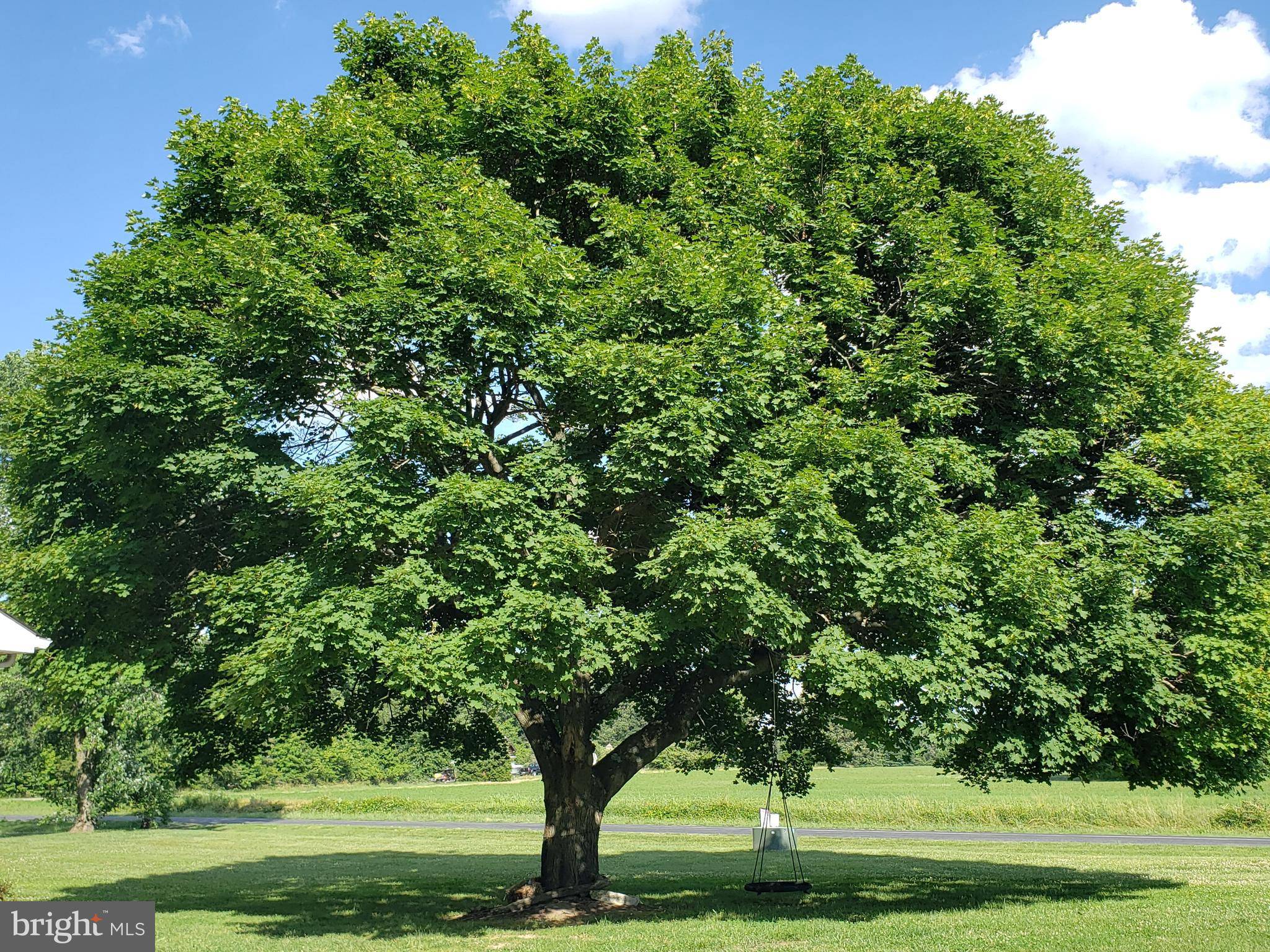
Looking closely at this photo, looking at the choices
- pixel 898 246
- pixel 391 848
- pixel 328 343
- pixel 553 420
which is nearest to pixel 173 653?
pixel 328 343

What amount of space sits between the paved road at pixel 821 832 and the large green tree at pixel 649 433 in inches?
728

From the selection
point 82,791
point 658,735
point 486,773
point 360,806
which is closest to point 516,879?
point 658,735

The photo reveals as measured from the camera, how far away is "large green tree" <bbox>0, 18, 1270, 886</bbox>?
40.7ft

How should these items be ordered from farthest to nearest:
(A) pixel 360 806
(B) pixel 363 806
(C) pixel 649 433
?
(A) pixel 360 806 < (B) pixel 363 806 < (C) pixel 649 433

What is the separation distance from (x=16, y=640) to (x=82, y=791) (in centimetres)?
3890

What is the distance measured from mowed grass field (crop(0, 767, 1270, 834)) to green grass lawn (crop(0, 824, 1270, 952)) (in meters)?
3.24

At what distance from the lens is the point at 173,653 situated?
15594mm

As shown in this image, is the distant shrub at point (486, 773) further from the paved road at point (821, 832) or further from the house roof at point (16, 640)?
the house roof at point (16, 640)

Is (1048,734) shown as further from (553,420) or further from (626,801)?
(626,801)

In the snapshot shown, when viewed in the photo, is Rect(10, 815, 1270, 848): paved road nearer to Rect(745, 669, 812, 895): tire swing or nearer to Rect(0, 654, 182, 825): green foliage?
Rect(0, 654, 182, 825): green foliage

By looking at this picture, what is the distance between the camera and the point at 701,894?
1916 cm

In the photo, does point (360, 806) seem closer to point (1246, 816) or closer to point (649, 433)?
point (1246, 816)

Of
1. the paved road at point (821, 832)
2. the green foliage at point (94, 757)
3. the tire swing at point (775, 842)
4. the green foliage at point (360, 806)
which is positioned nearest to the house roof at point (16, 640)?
the tire swing at point (775, 842)

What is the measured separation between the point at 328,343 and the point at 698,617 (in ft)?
22.3
